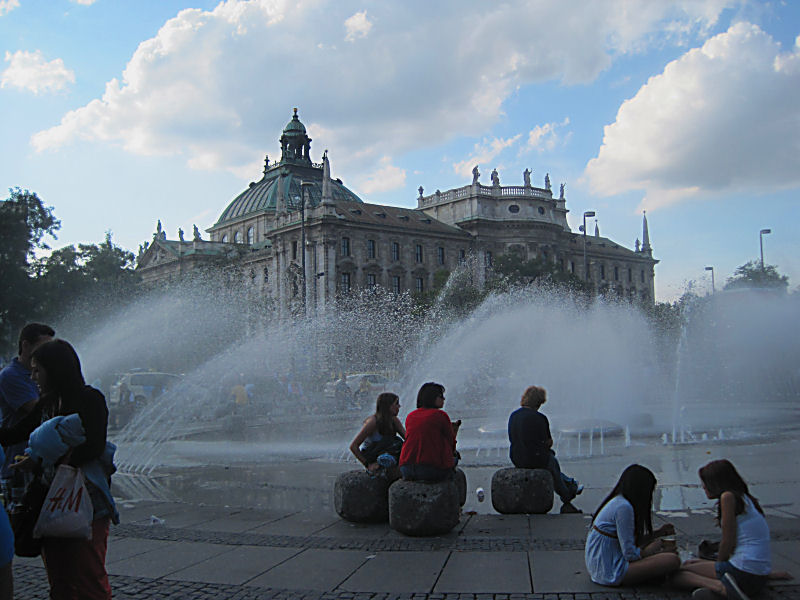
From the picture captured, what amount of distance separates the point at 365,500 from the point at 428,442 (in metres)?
1.29

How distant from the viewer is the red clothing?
8094 millimetres

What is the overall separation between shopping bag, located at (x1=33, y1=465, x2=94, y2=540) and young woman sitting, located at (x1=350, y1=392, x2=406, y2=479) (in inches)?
176

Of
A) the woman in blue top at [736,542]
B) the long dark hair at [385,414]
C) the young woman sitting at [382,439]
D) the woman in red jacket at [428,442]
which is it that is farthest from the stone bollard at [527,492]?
the woman in blue top at [736,542]

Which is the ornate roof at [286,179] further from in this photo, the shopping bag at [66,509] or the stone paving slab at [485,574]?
the shopping bag at [66,509]

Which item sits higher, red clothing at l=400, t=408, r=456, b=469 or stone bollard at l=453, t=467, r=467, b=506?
red clothing at l=400, t=408, r=456, b=469

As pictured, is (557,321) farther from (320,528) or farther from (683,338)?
(320,528)

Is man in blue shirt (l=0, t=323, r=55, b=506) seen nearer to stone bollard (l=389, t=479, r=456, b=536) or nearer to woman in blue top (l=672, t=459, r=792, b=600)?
stone bollard (l=389, t=479, r=456, b=536)

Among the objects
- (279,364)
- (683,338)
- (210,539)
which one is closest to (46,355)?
(210,539)

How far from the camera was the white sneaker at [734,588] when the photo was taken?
531 cm

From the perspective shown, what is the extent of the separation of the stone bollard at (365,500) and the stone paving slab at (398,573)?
4.53ft

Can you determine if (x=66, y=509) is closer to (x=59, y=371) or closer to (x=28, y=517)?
(x=28, y=517)

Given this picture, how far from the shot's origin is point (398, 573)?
21.8ft

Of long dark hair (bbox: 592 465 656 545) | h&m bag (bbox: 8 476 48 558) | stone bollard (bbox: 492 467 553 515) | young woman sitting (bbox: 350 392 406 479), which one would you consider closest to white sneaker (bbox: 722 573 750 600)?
long dark hair (bbox: 592 465 656 545)

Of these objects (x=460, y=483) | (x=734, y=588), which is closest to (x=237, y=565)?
(x=460, y=483)
